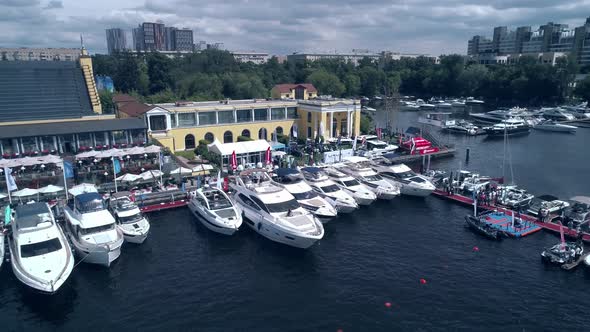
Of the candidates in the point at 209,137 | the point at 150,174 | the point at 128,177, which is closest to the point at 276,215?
the point at 150,174

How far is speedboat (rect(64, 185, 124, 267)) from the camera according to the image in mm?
26625

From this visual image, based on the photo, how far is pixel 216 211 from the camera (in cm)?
3291

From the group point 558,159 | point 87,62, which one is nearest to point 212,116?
point 87,62

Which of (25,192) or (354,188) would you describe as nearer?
(25,192)

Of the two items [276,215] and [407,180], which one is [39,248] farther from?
[407,180]

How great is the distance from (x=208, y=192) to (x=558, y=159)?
187 ft

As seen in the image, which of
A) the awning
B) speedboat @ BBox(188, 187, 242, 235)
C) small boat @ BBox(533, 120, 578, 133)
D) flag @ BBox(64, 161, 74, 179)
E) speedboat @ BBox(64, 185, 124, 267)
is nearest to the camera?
speedboat @ BBox(64, 185, 124, 267)

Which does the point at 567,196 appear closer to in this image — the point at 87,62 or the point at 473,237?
the point at 473,237

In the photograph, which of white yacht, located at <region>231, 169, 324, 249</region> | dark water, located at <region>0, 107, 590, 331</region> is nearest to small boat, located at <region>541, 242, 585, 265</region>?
dark water, located at <region>0, 107, 590, 331</region>

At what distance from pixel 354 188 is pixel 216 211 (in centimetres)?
1498

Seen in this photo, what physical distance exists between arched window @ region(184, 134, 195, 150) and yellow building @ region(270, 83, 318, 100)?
37.4 meters

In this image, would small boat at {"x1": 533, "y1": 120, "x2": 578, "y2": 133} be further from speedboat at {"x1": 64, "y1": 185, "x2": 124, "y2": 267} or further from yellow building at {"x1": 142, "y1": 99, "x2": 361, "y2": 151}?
speedboat at {"x1": 64, "y1": 185, "x2": 124, "y2": 267}

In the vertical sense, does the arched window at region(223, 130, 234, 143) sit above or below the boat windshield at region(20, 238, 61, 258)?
above

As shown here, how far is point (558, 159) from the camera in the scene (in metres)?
62.0
